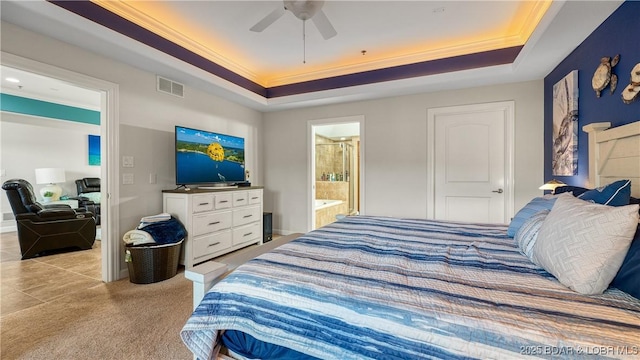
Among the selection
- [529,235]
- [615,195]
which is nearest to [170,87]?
[529,235]

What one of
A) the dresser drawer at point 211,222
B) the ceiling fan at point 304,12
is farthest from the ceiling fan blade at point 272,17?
the dresser drawer at point 211,222

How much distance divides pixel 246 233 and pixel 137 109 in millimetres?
2074

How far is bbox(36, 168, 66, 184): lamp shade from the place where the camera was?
5.26m

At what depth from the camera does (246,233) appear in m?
3.85

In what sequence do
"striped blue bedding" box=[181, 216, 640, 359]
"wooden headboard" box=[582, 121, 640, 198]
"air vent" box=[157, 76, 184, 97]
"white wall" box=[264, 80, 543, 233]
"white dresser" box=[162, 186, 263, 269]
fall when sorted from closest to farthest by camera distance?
"striped blue bedding" box=[181, 216, 640, 359]
"wooden headboard" box=[582, 121, 640, 198]
"white dresser" box=[162, 186, 263, 269]
"air vent" box=[157, 76, 184, 97]
"white wall" box=[264, 80, 543, 233]

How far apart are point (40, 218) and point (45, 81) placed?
2.46m

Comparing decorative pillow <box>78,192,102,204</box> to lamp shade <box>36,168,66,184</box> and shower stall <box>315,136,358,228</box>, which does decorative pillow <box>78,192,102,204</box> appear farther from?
shower stall <box>315,136,358,228</box>

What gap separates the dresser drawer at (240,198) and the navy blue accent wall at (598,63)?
376 centimetres

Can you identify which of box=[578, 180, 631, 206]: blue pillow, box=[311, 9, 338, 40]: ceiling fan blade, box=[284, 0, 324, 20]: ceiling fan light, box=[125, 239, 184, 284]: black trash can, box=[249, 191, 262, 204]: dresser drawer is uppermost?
box=[284, 0, 324, 20]: ceiling fan light

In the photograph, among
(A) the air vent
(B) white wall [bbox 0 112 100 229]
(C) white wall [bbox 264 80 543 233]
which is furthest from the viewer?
(B) white wall [bbox 0 112 100 229]

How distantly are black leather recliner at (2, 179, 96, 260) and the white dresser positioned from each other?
169 centimetres

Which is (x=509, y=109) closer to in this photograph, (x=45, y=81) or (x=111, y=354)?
(x=111, y=354)

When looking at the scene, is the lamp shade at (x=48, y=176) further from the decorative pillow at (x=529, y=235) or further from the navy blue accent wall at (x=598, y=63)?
the navy blue accent wall at (x=598, y=63)

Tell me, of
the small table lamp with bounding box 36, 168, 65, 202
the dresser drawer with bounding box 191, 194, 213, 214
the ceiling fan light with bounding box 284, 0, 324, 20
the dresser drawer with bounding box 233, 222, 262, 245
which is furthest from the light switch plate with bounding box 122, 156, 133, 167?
the small table lamp with bounding box 36, 168, 65, 202
